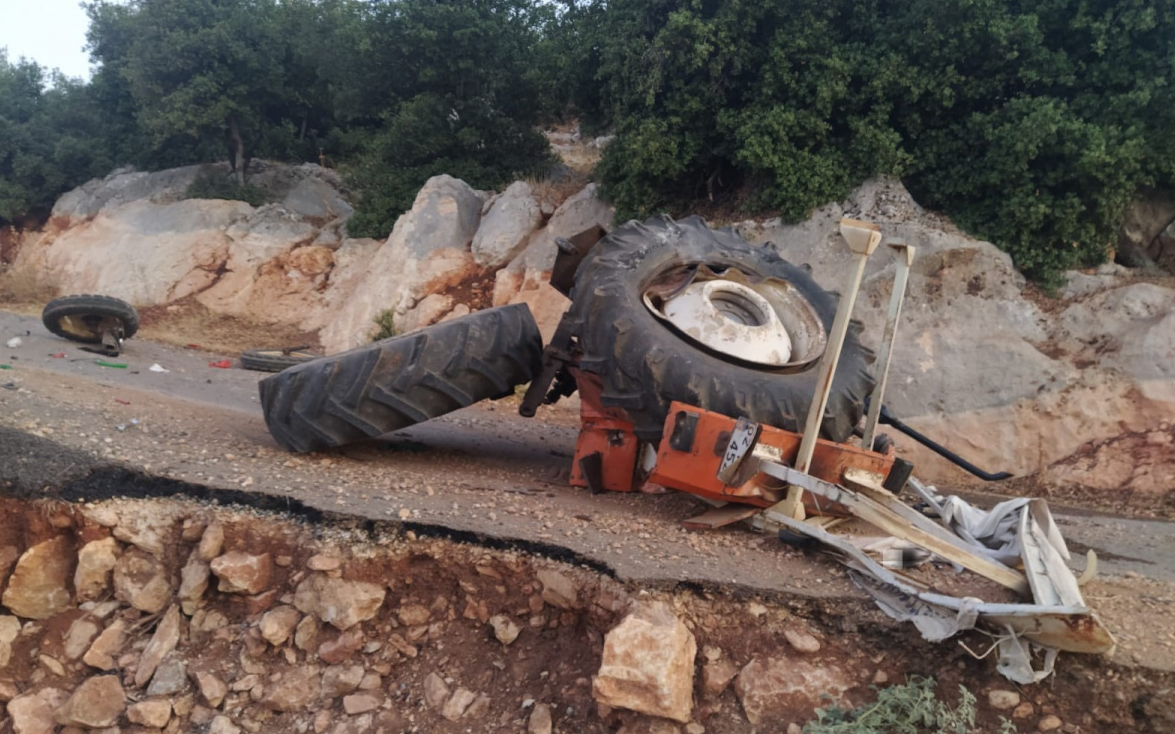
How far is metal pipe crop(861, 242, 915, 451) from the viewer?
365 centimetres

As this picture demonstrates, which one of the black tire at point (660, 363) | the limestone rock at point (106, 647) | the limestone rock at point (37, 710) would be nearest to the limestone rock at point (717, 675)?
the black tire at point (660, 363)

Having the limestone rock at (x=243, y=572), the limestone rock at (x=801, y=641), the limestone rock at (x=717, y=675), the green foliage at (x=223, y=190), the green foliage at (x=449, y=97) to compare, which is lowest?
the limestone rock at (x=717, y=675)

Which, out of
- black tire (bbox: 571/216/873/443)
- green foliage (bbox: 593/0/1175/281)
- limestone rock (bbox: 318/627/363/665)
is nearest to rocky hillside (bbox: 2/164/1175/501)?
green foliage (bbox: 593/0/1175/281)

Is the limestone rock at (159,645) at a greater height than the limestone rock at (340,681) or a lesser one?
greater

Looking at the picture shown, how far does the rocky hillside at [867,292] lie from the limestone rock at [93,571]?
6.60 metres

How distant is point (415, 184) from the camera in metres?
13.9

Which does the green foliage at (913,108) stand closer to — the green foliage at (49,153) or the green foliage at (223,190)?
the green foliage at (223,190)

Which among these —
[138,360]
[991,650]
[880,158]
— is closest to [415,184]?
[138,360]

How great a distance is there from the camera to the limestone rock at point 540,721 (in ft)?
9.77

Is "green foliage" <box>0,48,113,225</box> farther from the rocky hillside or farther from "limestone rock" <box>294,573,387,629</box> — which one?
"limestone rock" <box>294,573,387,629</box>

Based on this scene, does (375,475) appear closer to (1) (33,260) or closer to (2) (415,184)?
(2) (415,184)

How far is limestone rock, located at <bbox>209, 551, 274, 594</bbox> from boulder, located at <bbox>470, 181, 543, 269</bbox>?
27.7 feet

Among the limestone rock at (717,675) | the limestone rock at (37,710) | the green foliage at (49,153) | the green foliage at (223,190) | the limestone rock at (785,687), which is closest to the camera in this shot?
the limestone rock at (785,687)

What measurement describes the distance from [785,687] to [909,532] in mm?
867
